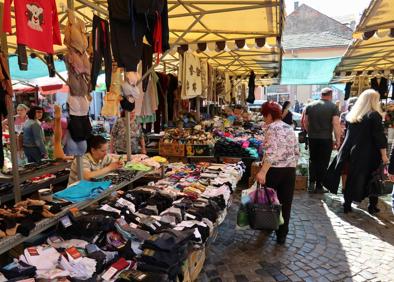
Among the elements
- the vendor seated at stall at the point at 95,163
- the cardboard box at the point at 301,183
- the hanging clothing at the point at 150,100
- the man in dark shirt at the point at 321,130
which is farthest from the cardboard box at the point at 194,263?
the cardboard box at the point at 301,183

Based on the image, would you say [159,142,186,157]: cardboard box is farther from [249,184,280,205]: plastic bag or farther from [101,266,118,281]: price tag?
[101,266,118,281]: price tag

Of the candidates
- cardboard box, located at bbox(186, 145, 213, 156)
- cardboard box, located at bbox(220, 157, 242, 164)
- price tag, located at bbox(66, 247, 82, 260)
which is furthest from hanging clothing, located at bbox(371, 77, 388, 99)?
price tag, located at bbox(66, 247, 82, 260)

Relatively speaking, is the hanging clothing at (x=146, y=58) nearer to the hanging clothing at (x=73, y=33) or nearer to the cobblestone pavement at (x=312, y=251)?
the hanging clothing at (x=73, y=33)

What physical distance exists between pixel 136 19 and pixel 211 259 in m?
2.84

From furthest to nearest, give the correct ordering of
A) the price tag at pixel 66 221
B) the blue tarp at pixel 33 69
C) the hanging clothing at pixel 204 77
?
the blue tarp at pixel 33 69, the hanging clothing at pixel 204 77, the price tag at pixel 66 221

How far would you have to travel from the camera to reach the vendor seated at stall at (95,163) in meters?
3.65

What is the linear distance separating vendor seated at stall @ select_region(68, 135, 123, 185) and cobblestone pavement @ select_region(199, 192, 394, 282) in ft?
5.37

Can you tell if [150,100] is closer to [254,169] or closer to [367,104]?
[254,169]

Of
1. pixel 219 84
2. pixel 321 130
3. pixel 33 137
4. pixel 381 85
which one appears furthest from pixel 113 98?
pixel 381 85

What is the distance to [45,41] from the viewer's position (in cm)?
277

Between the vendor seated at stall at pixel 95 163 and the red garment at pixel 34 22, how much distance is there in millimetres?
1298

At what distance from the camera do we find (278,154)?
12.8 ft

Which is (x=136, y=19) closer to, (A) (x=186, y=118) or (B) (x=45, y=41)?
(B) (x=45, y=41)

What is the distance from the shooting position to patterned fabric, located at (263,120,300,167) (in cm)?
387
